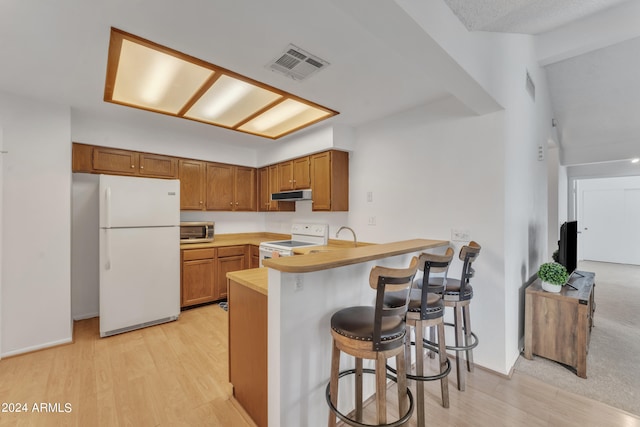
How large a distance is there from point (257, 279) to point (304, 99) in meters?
1.89

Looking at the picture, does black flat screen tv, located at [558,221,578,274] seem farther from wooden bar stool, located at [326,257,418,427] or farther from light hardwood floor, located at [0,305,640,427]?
wooden bar stool, located at [326,257,418,427]

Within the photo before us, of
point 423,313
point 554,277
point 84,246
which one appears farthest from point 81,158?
point 554,277

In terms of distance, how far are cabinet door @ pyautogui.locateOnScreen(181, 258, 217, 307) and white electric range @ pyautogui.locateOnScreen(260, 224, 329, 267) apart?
800 millimetres

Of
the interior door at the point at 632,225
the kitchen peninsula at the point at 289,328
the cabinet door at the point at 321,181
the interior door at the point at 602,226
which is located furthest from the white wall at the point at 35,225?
the interior door at the point at 632,225

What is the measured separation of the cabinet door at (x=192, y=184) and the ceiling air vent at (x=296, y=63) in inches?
102

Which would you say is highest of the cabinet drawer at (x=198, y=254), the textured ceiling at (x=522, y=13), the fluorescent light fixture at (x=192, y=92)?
the textured ceiling at (x=522, y=13)

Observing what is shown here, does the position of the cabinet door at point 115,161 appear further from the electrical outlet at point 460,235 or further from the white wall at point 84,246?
the electrical outlet at point 460,235

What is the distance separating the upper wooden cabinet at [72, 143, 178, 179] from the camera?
130 inches

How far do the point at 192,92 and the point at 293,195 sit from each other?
187 centimetres

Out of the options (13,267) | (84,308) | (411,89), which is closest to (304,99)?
(411,89)

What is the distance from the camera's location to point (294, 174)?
4.19 metres

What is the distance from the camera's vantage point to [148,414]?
1.85 meters

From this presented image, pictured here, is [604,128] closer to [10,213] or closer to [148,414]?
[148,414]

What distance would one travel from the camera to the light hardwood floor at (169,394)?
181 cm
